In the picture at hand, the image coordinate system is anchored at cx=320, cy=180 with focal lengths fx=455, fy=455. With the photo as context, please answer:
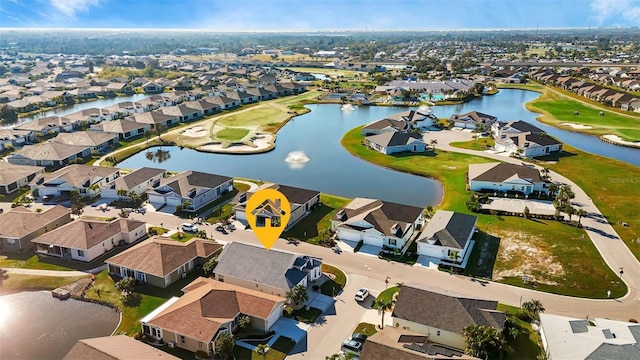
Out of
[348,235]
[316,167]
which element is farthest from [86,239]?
[316,167]

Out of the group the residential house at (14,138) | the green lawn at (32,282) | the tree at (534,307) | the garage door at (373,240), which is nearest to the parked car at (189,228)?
the green lawn at (32,282)

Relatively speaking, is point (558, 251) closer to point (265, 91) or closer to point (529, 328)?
point (529, 328)

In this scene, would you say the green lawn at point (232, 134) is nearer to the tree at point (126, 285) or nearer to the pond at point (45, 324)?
the tree at point (126, 285)

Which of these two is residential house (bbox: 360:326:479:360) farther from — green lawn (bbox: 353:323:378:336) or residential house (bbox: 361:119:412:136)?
residential house (bbox: 361:119:412:136)

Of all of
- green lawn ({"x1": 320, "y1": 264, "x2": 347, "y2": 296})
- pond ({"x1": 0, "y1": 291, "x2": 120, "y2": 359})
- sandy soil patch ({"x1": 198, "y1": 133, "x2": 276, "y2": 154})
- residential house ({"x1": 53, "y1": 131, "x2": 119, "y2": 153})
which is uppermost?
residential house ({"x1": 53, "y1": 131, "x2": 119, "y2": 153})

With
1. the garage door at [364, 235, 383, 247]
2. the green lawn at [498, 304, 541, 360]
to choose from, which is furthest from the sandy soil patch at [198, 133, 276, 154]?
the green lawn at [498, 304, 541, 360]

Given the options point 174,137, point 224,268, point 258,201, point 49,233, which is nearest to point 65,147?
point 174,137
